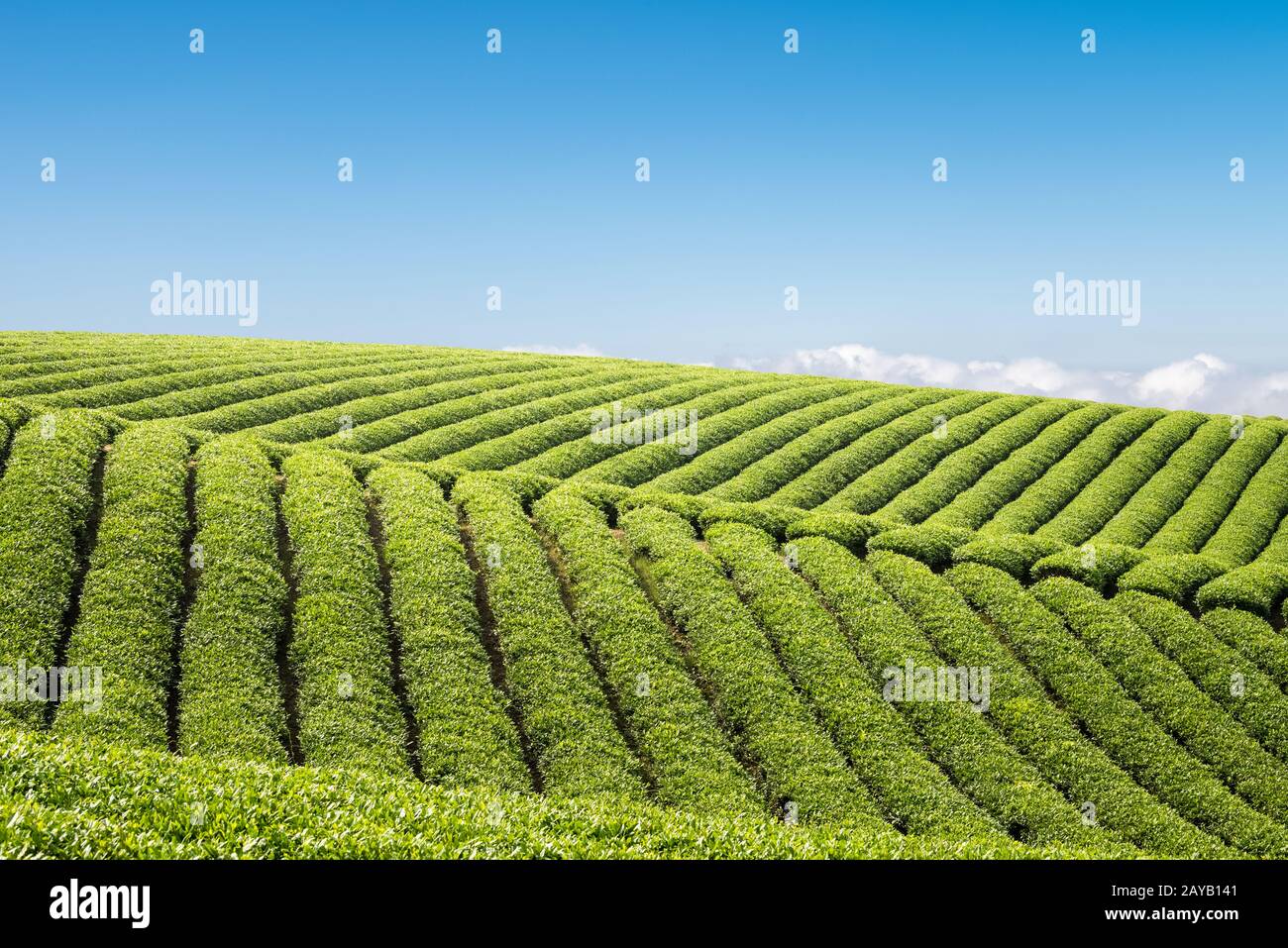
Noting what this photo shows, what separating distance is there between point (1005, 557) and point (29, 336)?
186ft

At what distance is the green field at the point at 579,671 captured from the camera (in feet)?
47.6

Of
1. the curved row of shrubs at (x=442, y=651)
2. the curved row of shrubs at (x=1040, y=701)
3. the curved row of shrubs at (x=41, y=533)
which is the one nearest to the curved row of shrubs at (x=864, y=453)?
the curved row of shrubs at (x=1040, y=701)

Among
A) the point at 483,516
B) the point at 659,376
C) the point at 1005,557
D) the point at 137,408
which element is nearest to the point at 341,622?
the point at 483,516

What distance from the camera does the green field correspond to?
571 inches

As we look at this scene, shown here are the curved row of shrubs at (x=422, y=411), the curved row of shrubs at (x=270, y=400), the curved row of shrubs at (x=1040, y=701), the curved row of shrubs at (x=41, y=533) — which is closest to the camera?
the curved row of shrubs at (x=41, y=533)

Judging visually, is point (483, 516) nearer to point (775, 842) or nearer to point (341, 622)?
point (341, 622)

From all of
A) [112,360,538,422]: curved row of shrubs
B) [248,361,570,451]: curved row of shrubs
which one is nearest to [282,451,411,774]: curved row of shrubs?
[248,361,570,451]: curved row of shrubs

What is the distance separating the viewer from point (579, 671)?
22.5m

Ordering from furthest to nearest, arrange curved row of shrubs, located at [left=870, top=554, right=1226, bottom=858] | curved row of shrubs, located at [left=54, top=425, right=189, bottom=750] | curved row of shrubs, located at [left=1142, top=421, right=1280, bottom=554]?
curved row of shrubs, located at [left=1142, top=421, right=1280, bottom=554] < curved row of shrubs, located at [left=870, top=554, right=1226, bottom=858] < curved row of shrubs, located at [left=54, top=425, right=189, bottom=750]

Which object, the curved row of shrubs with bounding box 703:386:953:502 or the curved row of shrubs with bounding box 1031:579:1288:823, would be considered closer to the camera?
the curved row of shrubs with bounding box 1031:579:1288:823

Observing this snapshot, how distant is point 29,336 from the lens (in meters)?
53.5

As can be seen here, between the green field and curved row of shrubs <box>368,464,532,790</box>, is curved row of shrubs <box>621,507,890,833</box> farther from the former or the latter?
curved row of shrubs <box>368,464,532,790</box>

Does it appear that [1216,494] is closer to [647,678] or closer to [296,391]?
[647,678]

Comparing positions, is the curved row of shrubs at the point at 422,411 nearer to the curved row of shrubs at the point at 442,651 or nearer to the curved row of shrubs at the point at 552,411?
the curved row of shrubs at the point at 552,411
